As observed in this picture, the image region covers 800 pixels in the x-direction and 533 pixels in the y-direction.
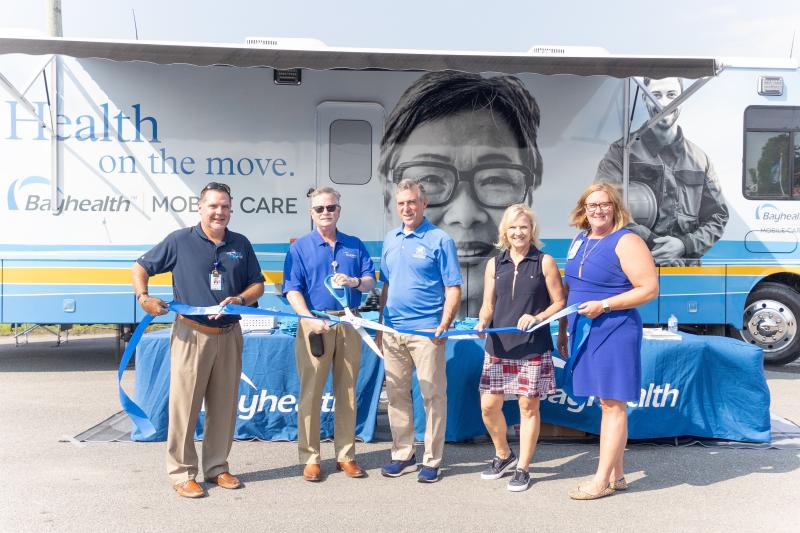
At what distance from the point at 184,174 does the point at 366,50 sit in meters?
2.34

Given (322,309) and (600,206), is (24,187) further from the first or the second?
(600,206)

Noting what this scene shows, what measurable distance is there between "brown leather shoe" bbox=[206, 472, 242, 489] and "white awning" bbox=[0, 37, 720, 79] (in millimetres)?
3777

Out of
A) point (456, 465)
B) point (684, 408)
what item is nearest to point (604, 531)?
point (456, 465)

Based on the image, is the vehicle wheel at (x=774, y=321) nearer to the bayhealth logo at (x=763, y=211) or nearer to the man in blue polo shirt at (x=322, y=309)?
the bayhealth logo at (x=763, y=211)

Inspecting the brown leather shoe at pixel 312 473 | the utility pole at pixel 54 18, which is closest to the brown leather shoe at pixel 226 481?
the brown leather shoe at pixel 312 473

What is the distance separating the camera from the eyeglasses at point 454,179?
25.9ft

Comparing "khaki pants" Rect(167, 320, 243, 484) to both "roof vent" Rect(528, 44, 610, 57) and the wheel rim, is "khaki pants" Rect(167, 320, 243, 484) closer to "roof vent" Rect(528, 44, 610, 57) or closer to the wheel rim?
"roof vent" Rect(528, 44, 610, 57)

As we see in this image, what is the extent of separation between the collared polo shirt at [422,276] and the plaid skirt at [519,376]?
0.41 meters

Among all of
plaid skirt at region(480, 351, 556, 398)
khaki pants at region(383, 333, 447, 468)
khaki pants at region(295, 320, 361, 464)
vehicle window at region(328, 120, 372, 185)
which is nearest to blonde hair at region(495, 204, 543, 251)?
plaid skirt at region(480, 351, 556, 398)

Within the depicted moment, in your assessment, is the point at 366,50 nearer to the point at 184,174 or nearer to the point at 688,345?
the point at 184,174

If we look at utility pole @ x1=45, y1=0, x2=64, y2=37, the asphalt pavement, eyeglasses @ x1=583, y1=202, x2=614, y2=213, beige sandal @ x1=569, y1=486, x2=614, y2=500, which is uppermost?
utility pole @ x1=45, y1=0, x2=64, y2=37

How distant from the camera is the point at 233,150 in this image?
25.7 feet

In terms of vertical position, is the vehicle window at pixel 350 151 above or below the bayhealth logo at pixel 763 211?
above

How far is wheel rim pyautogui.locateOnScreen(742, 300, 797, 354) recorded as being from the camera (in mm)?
8500
